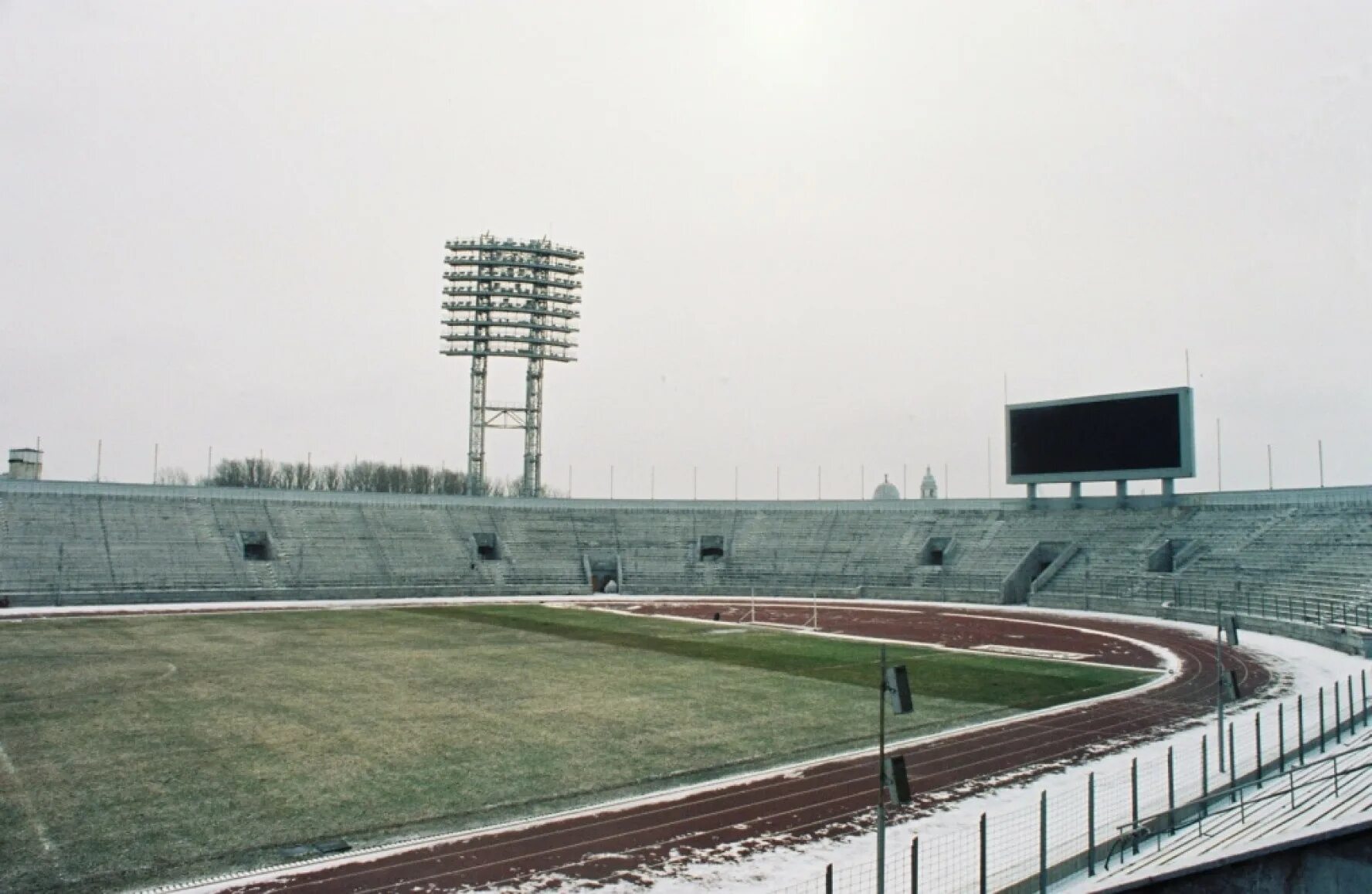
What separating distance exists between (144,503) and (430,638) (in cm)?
3451

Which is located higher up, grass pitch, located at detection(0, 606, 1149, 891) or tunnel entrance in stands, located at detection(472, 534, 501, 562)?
tunnel entrance in stands, located at detection(472, 534, 501, 562)

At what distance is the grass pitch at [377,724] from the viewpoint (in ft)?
47.2

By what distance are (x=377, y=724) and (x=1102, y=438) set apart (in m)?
49.0

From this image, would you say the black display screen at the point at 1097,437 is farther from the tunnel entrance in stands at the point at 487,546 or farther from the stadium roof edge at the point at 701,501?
the tunnel entrance in stands at the point at 487,546

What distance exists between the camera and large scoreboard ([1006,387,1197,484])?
179ft

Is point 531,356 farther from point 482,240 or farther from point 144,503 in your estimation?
point 144,503

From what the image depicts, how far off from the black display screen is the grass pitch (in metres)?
28.8

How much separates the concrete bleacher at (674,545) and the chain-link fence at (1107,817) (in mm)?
26669

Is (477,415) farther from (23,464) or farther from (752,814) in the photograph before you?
(752,814)

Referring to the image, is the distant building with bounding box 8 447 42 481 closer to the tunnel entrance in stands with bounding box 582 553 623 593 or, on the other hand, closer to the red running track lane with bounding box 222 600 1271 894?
the tunnel entrance in stands with bounding box 582 553 623 593

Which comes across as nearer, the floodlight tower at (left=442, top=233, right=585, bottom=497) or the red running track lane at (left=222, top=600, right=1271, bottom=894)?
the red running track lane at (left=222, top=600, right=1271, bottom=894)

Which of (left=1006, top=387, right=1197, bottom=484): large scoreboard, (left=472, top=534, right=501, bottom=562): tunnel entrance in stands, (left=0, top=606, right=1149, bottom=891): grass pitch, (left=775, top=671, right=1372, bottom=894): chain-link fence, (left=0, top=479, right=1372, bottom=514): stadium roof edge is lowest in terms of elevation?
(left=0, top=606, right=1149, bottom=891): grass pitch

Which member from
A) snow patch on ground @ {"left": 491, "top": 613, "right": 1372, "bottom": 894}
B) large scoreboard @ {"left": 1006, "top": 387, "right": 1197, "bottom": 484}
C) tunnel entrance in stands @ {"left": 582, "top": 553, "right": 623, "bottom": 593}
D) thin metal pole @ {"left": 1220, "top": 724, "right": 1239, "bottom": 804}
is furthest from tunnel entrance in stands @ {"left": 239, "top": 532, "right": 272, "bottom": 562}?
thin metal pole @ {"left": 1220, "top": 724, "right": 1239, "bottom": 804}

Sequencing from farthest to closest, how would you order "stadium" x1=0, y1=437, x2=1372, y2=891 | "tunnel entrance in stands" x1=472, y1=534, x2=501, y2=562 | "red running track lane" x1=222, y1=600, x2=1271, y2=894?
"tunnel entrance in stands" x1=472, y1=534, x2=501, y2=562, "stadium" x1=0, y1=437, x2=1372, y2=891, "red running track lane" x1=222, y1=600, x2=1271, y2=894
